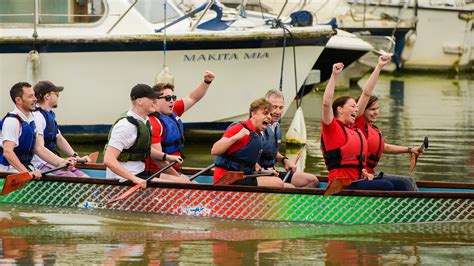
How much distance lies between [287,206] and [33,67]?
20.0ft

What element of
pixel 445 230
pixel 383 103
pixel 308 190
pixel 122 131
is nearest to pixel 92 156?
pixel 122 131

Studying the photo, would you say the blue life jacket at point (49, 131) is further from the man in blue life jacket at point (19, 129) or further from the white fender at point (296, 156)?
the white fender at point (296, 156)

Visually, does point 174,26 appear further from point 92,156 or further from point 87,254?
point 87,254

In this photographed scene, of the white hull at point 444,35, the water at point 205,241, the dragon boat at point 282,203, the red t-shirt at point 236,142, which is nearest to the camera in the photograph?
the water at point 205,241

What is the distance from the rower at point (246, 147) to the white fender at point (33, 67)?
17.7ft

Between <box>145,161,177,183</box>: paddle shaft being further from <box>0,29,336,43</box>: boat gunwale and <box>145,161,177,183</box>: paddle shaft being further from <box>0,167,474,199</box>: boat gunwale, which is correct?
<box>0,29,336,43</box>: boat gunwale

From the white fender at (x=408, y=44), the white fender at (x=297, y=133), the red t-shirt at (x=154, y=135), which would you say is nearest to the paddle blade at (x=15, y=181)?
the red t-shirt at (x=154, y=135)

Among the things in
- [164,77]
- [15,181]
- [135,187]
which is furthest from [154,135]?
[164,77]

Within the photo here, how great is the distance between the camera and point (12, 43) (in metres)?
15.9

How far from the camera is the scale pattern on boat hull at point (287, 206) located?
1076 cm

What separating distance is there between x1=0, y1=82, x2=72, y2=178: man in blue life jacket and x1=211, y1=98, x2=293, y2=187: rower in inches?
65.4

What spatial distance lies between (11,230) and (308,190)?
2514mm

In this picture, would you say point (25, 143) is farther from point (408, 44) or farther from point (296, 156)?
point (408, 44)

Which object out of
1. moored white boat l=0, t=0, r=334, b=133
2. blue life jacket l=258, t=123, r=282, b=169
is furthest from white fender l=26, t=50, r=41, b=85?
blue life jacket l=258, t=123, r=282, b=169
